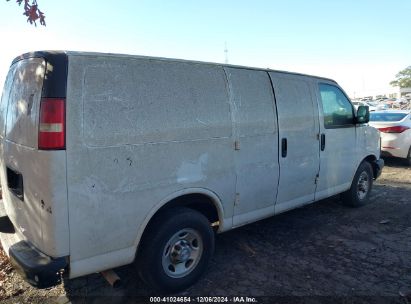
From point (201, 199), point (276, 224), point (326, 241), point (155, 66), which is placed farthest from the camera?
point (276, 224)

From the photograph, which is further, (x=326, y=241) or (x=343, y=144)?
(x=343, y=144)

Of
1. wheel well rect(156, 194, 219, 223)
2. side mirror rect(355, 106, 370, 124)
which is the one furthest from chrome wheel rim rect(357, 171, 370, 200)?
wheel well rect(156, 194, 219, 223)

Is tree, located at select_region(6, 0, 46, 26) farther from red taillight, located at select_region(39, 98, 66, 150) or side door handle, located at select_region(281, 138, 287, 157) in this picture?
side door handle, located at select_region(281, 138, 287, 157)

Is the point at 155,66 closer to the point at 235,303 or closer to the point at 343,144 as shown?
the point at 235,303

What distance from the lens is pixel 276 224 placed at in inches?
219

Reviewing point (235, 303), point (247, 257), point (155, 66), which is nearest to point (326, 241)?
point (247, 257)

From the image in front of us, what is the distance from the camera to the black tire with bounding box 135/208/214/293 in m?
3.35

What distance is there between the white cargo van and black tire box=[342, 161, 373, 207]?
2.02 metres

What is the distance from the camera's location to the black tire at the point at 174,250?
11.0 feet

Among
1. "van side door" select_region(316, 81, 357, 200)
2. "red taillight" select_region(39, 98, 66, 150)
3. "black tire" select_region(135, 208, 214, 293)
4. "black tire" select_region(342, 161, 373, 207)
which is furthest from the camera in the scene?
"black tire" select_region(342, 161, 373, 207)

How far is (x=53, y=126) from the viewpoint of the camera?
274 centimetres

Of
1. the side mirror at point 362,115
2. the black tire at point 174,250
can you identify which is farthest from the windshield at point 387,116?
the black tire at point 174,250

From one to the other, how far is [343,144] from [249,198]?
7.58 ft

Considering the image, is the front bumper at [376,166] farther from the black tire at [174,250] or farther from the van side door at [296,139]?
the black tire at [174,250]
